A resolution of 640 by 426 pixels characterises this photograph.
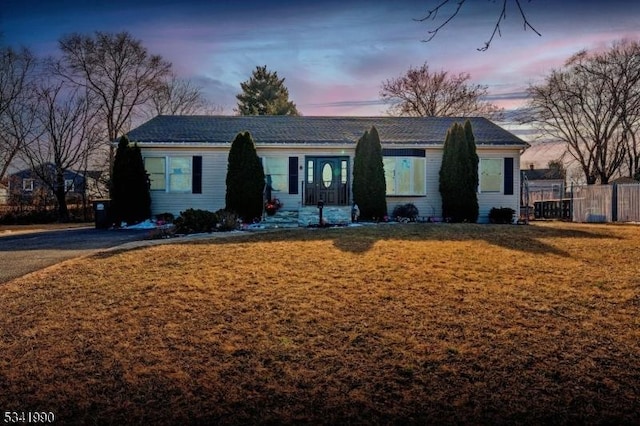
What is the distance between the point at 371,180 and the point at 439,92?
2214 cm

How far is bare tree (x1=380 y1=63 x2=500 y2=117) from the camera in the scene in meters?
34.6

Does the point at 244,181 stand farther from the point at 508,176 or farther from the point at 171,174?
the point at 508,176

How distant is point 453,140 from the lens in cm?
1580

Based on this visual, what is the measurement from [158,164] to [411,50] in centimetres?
1371

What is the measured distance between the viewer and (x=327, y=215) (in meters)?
15.6

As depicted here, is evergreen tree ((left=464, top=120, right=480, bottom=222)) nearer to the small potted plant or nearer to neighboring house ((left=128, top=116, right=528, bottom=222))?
neighboring house ((left=128, top=116, right=528, bottom=222))

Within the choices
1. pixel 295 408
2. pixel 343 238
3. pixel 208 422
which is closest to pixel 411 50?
pixel 295 408

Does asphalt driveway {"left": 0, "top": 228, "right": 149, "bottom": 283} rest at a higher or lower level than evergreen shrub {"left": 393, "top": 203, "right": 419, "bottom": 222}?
lower

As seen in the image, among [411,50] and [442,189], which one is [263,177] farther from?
[411,50]

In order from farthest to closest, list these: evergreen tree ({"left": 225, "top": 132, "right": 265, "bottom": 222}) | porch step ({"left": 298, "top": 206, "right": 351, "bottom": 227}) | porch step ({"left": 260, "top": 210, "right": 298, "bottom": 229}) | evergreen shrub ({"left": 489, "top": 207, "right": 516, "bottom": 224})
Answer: evergreen shrub ({"left": 489, "top": 207, "right": 516, "bottom": 224})
evergreen tree ({"left": 225, "top": 132, "right": 265, "bottom": 222})
porch step ({"left": 298, "top": 206, "right": 351, "bottom": 227})
porch step ({"left": 260, "top": 210, "right": 298, "bottom": 229})

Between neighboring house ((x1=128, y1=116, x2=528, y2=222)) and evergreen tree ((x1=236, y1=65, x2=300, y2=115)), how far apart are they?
2378cm

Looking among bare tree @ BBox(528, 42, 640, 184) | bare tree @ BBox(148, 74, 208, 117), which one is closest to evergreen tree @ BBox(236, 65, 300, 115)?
bare tree @ BBox(148, 74, 208, 117)

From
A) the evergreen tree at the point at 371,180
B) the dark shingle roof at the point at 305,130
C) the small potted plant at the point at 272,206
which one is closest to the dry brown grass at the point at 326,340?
the evergreen tree at the point at 371,180

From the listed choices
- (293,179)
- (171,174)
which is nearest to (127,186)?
(171,174)
